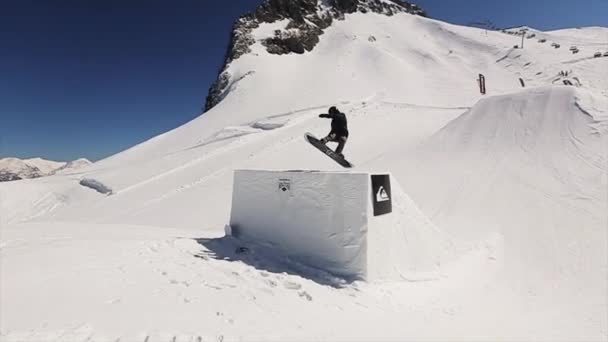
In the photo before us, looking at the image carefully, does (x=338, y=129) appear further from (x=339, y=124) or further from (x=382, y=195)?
(x=382, y=195)

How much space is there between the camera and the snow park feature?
4652 millimetres

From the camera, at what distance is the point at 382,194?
199 inches

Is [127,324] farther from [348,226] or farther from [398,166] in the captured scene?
[398,166]

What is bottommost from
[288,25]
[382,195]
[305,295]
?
[305,295]

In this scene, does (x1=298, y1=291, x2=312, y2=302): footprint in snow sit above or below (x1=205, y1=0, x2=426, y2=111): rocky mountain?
below

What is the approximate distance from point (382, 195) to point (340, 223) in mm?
813

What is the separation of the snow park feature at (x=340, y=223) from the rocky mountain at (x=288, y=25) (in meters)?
28.2

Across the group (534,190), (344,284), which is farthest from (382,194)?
(534,190)

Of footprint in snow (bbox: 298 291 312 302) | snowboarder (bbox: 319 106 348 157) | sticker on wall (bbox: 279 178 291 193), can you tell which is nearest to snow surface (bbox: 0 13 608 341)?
footprint in snow (bbox: 298 291 312 302)

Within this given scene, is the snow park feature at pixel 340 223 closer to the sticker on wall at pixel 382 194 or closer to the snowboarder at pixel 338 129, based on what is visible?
the sticker on wall at pixel 382 194

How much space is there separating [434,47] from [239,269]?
4211 centimetres

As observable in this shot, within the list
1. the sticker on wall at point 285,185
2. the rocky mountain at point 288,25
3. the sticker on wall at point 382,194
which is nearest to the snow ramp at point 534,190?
the sticker on wall at point 382,194

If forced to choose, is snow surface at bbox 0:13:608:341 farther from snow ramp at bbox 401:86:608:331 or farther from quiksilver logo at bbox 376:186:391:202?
quiksilver logo at bbox 376:186:391:202

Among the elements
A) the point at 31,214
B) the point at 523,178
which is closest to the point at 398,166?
the point at 523,178
